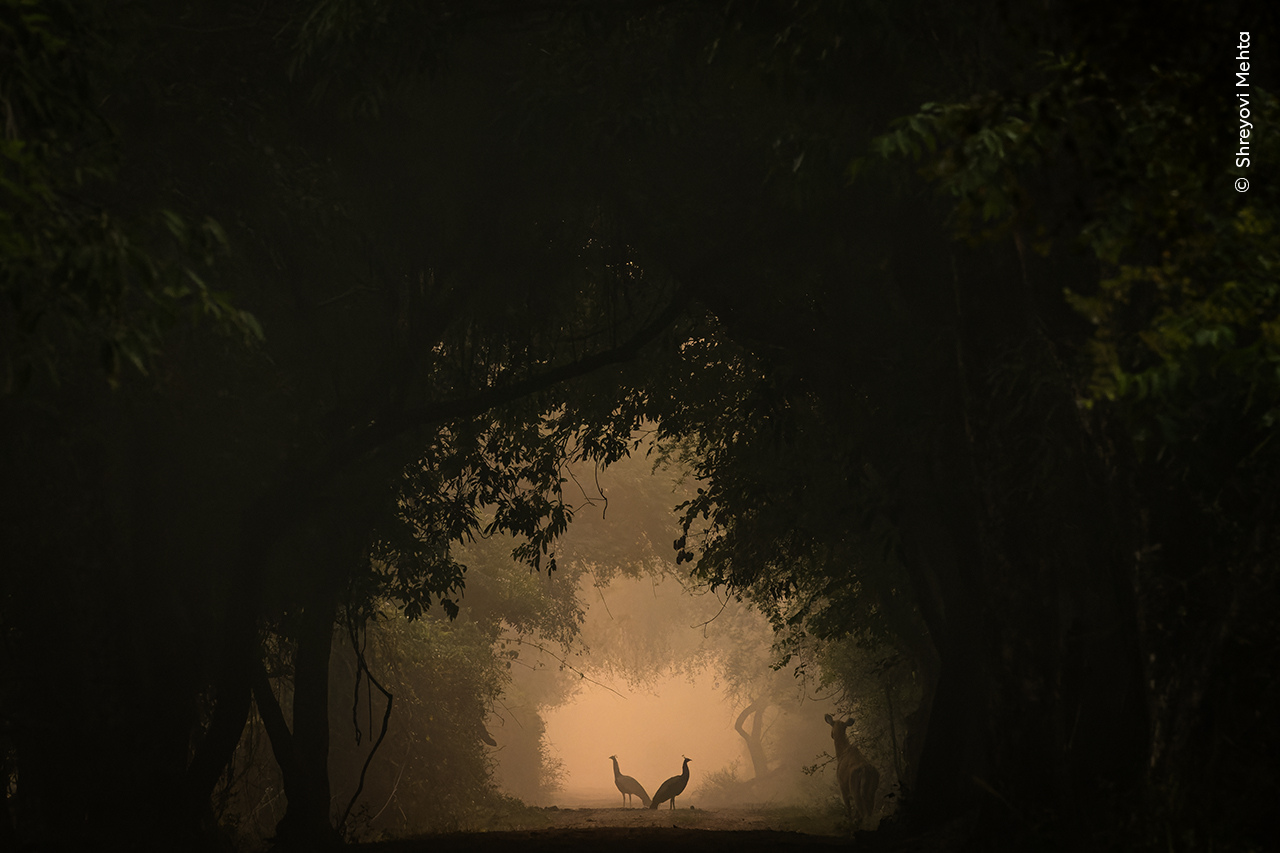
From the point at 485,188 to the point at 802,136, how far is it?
318 cm

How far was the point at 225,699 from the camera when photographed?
30.0 feet

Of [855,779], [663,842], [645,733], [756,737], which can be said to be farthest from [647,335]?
[645,733]

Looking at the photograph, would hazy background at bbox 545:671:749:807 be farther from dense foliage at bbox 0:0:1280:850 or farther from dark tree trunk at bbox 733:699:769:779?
dense foliage at bbox 0:0:1280:850

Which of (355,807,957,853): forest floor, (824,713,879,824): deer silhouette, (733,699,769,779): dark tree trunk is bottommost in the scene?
(355,807,957,853): forest floor

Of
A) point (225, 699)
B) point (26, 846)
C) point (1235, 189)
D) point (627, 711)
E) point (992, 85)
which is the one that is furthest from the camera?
point (627, 711)

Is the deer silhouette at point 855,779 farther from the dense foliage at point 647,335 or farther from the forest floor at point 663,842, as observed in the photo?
the dense foliage at point 647,335

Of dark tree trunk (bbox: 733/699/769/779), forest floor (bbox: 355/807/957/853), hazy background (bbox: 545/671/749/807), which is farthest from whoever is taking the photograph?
hazy background (bbox: 545/671/749/807)

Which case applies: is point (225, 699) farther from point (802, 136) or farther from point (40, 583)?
point (802, 136)

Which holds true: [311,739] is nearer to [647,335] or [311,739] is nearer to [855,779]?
[647,335]

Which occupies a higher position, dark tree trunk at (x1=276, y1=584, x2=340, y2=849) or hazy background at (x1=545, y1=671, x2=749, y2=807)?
hazy background at (x1=545, y1=671, x2=749, y2=807)

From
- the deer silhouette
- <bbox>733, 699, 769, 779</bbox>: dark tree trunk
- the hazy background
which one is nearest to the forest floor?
the deer silhouette

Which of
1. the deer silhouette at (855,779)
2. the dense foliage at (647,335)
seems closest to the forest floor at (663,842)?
the dense foliage at (647,335)

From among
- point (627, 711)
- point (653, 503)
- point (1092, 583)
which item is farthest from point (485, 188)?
point (627, 711)

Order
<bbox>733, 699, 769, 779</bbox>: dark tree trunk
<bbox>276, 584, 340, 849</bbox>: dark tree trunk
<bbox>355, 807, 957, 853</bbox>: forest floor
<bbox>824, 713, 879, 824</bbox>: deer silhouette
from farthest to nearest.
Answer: <bbox>733, 699, 769, 779</bbox>: dark tree trunk
<bbox>824, 713, 879, 824</bbox>: deer silhouette
<bbox>276, 584, 340, 849</bbox>: dark tree trunk
<bbox>355, 807, 957, 853</bbox>: forest floor
